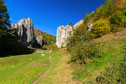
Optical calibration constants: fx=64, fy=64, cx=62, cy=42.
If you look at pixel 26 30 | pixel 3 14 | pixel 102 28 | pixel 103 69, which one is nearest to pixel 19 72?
pixel 103 69

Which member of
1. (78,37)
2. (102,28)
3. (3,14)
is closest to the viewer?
(78,37)

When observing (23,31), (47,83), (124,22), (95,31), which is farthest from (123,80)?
(23,31)

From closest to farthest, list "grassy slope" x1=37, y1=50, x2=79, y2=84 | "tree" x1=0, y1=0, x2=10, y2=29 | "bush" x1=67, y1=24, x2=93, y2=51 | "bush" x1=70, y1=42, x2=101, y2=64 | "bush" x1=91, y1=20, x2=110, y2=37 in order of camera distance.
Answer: "grassy slope" x1=37, y1=50, x2=79, y2=84
"bush" x1=70, y1=42, x2=101, y2=64
"bush" x1=67, y1=24, x2=93, y2=51
"tree" x1=0, y1=0, x2=10, y2=29
"bush" x1=91, y1=20, x2=110, y2=37

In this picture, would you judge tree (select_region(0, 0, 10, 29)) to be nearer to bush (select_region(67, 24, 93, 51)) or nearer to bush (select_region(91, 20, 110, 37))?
bush (select_region(67, 24, 93, 51))

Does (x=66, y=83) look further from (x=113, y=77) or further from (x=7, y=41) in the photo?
(x=7, y=41)

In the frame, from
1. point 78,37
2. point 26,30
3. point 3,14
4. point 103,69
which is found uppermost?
point 26,30

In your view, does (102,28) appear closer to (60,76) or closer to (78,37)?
(78,37)

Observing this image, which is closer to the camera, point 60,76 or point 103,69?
point 103,69

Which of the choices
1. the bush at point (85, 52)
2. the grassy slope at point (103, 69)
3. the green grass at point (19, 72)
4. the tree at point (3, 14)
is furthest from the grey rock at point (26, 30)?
the grassy slope at point (103, 69)

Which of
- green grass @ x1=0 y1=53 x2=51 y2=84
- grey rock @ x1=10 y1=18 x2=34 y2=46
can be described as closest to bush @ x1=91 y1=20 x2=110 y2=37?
green grass @ x1=0 y1=53 x2=51 y2=84

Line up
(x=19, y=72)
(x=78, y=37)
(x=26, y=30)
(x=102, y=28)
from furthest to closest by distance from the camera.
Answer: (x=26, y=30) < (x=102, y=28) < (x=78, y=37) < (x=19, y=72)

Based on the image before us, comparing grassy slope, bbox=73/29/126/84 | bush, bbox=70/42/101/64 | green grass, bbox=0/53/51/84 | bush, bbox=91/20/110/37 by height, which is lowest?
green grass, bbox=0/53/51/84

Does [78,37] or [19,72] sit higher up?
[78,37]

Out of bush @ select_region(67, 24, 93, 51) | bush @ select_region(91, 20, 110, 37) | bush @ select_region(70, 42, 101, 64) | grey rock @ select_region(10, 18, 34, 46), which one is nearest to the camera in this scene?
bush @ select_region(70, 42, 101, 64)
